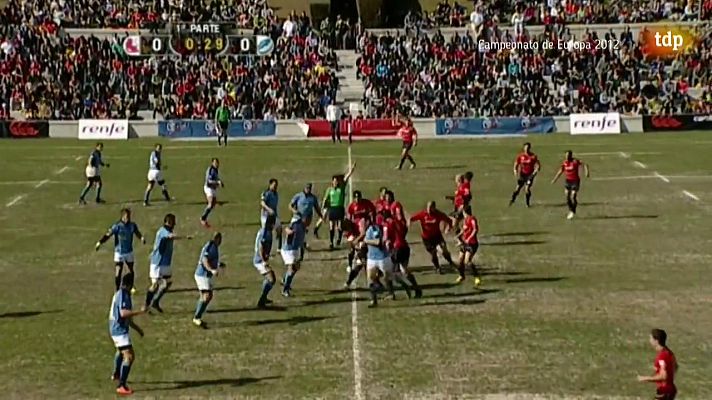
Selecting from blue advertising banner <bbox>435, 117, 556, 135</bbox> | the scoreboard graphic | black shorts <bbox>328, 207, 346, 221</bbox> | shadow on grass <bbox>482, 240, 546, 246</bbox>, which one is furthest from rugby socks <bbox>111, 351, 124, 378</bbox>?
the scoreboard graphic

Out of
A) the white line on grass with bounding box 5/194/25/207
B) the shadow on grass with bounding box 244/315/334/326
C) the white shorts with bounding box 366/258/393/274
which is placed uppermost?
the white shorts with bounding box 366/258/393/274

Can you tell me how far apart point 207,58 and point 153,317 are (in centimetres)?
4395

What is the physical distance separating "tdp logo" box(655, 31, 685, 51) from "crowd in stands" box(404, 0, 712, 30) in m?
1.71

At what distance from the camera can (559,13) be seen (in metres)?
71.5

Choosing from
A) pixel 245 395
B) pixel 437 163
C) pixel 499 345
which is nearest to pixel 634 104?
pixel 437 163

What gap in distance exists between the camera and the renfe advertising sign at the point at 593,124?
200 feet

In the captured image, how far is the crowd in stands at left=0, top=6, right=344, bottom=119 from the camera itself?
62.6 m

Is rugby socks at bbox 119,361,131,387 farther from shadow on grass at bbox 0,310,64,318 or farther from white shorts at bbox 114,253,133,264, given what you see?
white shorts at bbox 114,253,133,264

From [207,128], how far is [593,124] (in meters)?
19.0

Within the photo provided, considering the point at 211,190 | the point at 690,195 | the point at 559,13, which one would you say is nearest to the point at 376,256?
the point at 211,190

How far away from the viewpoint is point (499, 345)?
2208cm

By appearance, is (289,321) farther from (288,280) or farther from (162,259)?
(162,259)

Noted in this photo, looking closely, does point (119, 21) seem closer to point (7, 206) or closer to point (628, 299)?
point (7, 206)

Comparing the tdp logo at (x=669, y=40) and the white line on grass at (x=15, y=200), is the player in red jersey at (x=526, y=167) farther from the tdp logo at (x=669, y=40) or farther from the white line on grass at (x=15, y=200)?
the tdp logo at (x=669, y=40)
